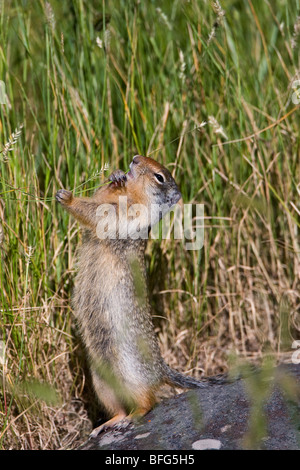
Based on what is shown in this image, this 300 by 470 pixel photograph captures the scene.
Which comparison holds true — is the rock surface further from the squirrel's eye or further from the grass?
the squirrel's eye

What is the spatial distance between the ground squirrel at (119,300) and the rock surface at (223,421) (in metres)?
0.17

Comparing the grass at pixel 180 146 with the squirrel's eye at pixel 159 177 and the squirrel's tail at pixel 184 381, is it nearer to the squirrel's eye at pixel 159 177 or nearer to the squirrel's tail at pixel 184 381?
the squirrel's tail at pixel 184 381

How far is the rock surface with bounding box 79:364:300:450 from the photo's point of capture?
139 inches

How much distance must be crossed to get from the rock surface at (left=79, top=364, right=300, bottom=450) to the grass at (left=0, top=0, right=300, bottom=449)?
2.39ft

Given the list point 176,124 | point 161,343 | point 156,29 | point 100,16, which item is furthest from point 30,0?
point 161,343

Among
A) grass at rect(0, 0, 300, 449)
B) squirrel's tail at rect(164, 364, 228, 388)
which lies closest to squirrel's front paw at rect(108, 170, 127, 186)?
grass at rect(0, 0, 300, 449)

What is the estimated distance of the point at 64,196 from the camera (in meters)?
4.03

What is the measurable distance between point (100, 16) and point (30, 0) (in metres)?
0.72

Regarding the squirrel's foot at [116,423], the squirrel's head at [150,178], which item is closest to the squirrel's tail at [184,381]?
the squirrel's foot at [116,423]

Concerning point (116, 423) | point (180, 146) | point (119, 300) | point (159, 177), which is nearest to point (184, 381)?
point (116, 423)

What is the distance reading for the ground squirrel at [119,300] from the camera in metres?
4.09

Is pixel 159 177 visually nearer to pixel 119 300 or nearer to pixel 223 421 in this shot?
pixel 119 300

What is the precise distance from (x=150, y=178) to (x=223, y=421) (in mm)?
1651
